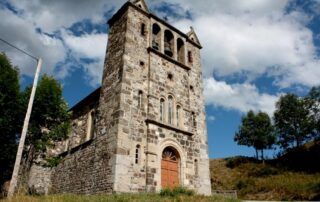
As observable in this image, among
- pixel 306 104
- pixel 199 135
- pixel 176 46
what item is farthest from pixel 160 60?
pixel 306 104

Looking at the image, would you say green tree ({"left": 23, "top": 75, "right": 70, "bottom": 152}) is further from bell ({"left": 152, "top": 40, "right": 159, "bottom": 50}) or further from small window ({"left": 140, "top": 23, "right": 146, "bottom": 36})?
bell ({"left": 152, "top": 40, "right": 159, "bottom": 50})

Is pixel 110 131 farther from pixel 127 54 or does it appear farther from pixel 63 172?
pixel 63 172

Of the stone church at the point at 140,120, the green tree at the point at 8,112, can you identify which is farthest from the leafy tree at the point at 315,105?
the green tree at the point at 8,112

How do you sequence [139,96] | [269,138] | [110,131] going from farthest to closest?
[269,138]
[139,96]
[110,131]

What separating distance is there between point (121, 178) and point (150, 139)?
2953 millimetres

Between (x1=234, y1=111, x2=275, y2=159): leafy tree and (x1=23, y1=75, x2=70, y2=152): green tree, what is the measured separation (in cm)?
3694

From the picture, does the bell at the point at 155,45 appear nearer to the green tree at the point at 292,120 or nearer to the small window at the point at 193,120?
the small window at the point at 193,120

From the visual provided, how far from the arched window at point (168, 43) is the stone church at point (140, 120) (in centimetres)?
7

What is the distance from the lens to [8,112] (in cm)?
1677

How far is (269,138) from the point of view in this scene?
159 ft

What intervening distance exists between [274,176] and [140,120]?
24.8 metres

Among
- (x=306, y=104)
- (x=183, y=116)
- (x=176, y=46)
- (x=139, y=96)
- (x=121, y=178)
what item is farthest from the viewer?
(x=306, y=104)

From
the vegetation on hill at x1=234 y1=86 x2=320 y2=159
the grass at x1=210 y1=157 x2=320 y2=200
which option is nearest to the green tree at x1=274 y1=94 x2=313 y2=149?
the vegetation on hill at x1=234 y1=86 x2=320 y2=159

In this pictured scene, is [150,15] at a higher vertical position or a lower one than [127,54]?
higher
